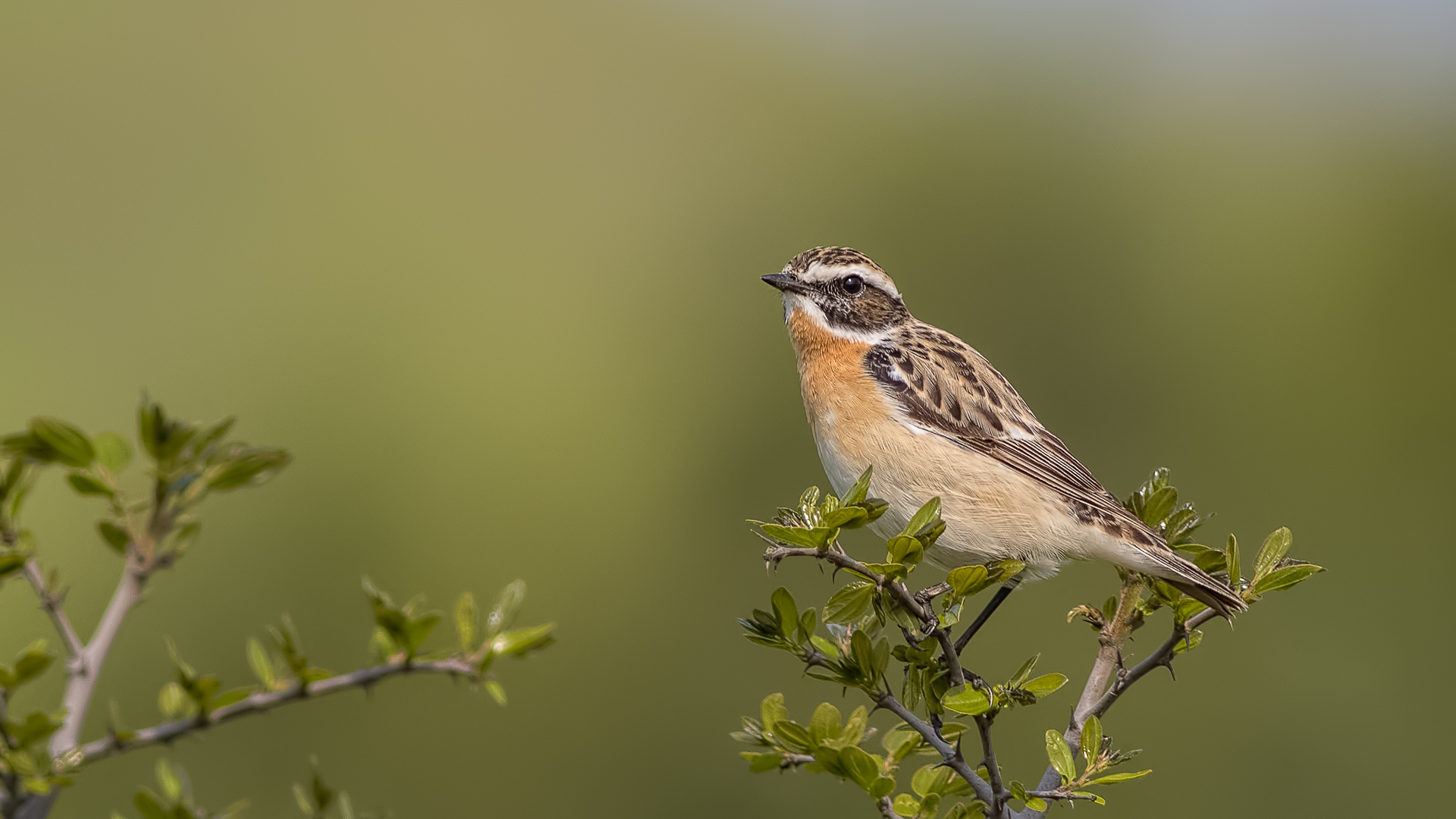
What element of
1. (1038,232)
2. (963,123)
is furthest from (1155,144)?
(1038,232)

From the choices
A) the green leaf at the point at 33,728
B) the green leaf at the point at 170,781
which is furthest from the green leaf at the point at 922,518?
the green leaf at the point at 33,728

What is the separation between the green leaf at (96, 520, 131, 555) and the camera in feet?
6.38

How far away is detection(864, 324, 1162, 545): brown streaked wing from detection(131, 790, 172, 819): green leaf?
477cm

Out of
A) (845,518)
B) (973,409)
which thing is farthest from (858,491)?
(973,409)

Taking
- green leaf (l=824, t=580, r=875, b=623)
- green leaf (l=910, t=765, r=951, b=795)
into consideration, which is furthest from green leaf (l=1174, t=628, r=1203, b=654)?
green leaf (l=824, t=580, r=875, b=623)

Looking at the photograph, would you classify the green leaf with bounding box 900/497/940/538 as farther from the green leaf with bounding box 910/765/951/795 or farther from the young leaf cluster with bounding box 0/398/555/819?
the young leaf cluster with bounding box 0/398/555/819

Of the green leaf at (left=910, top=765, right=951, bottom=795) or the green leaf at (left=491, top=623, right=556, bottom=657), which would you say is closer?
the green leaf at (left=491, top=623, right=556, bottom=657)

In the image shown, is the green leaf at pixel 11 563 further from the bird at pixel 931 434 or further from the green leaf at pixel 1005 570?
the bird at pixel 931 434

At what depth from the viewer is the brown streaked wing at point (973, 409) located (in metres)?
6.31

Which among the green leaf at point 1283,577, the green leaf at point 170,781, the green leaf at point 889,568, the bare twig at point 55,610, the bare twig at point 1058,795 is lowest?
the bare twig at point 1058,795

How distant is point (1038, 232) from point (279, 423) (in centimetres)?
1866

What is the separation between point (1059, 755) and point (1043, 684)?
0.20 meters

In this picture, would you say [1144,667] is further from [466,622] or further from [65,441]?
[65,441]

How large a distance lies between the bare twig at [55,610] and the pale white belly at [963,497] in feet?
13.8
